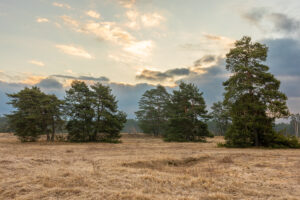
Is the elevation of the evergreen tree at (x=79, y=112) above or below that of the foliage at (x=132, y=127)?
above

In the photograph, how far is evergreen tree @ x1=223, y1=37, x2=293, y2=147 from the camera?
20781 millimetres

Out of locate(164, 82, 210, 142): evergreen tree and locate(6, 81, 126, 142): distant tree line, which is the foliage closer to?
locate(164, 82, 210, 142): evergreen tree

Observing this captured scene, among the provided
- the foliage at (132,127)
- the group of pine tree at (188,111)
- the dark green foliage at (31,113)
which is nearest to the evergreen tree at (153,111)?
the group of pine tree at (188,111)

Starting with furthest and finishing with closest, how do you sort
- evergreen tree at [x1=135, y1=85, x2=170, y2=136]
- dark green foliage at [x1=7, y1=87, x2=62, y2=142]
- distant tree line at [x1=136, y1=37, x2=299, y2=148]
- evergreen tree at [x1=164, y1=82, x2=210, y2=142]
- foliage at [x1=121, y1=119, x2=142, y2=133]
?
1. foliage at [x1=121, y1=119, x2=142, y2=133]
2. evergreen tree at [x1=135, y1=85, x2=170, y2=136]
3. evergreen tree at [x1=164, y1=82, x2=210, y2=142]
4. dark green foliage at [x1=7, y1=87, x2=62, y2=142]
5. distant tree line at [x1=136, y1=37, x2=299, y2=148]

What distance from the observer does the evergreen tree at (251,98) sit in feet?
68.2

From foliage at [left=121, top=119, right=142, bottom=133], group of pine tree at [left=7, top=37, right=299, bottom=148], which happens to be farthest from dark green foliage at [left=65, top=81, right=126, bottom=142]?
foliage at [left=121, top=119, right=142, bottom=133]

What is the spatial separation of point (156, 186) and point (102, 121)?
24828 mm

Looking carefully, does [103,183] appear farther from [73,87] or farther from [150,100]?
[150,100]

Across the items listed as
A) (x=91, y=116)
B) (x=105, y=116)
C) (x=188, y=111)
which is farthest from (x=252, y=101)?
(x=91, y=116)

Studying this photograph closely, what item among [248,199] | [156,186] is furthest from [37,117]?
[248,199]

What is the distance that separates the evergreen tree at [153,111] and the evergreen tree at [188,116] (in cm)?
1544

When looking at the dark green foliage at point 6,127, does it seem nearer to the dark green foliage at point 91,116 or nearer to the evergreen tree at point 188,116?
the dark green foliage at point 91,116

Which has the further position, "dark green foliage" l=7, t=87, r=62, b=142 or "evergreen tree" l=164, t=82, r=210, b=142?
"evergreen tree" l=164, t=82, r=210, b=142

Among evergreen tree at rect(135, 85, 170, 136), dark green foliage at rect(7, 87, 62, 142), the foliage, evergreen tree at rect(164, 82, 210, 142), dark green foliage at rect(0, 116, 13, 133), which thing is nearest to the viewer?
dark green foliage at rect(7, 87, 62, 142)
